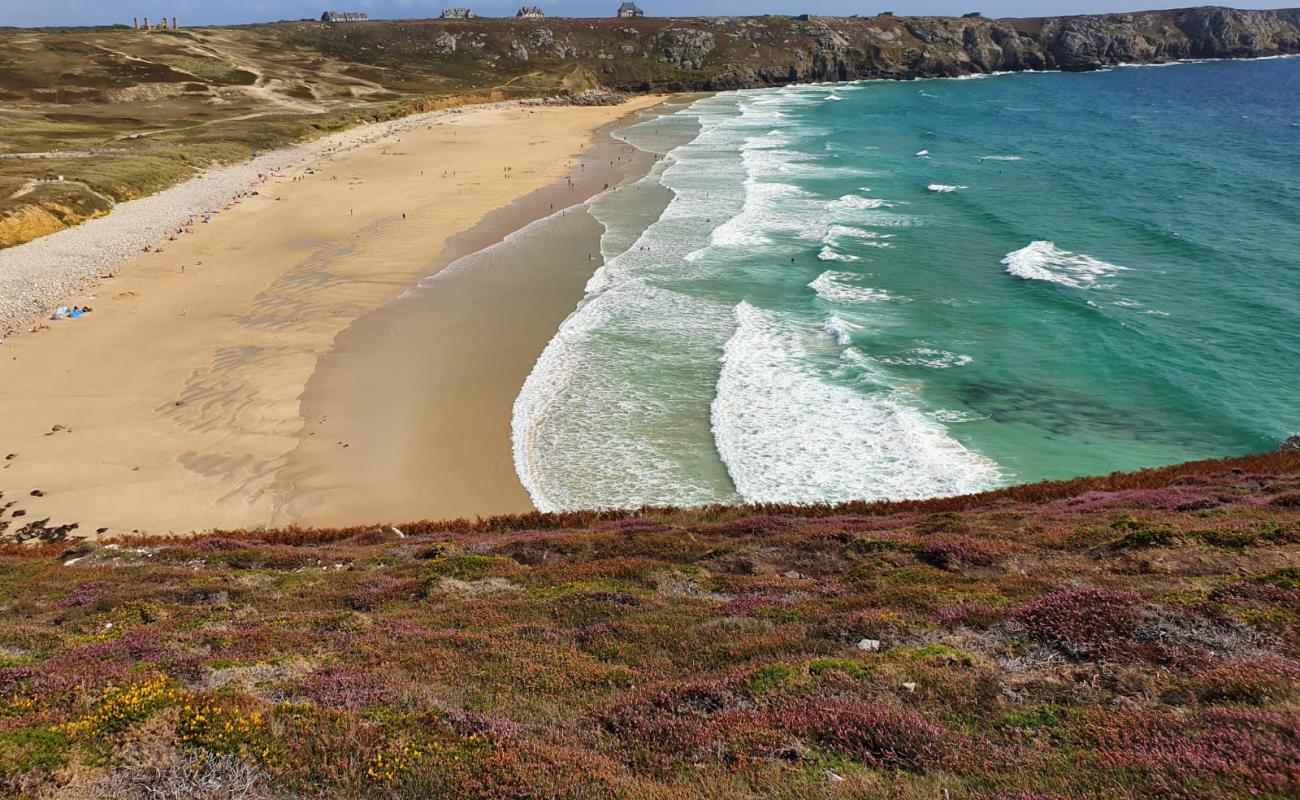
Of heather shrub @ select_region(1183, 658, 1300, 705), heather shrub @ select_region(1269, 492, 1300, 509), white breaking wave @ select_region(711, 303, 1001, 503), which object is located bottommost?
white breaking wave @ select_region(711, 303, 1001, 503)

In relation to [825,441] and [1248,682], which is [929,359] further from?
[1248,682]

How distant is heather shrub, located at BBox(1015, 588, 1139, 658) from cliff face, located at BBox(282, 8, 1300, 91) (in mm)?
142896

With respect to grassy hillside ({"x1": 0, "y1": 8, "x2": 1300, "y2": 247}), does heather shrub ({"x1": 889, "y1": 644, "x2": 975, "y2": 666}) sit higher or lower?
lower

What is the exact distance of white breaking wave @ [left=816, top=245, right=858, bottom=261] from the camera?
39344mm

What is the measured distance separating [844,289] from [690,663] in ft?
94.2

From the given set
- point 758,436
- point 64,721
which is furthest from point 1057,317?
point 64,721

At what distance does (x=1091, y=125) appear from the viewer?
80.8 m

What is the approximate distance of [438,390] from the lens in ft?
83.3

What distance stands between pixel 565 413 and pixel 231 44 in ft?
486

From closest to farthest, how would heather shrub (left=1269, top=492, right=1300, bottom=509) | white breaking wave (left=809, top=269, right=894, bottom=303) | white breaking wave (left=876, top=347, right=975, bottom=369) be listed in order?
heather shrub (left=1269, top=492, right=1300, bottom=509) → white breaking wave (left=876, top=347, right=975, bottom=369) → white breaking wave (left=809, top=269, right=894, bottom=303)

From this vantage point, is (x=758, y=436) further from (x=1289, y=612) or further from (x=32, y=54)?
(x=32, y=54)

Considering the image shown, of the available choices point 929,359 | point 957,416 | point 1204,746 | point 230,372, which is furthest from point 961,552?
point 230,372

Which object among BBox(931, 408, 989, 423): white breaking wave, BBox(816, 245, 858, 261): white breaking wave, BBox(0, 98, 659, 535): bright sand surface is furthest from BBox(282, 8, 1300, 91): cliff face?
BBox(931, 408, 989, 423): white breaking wave

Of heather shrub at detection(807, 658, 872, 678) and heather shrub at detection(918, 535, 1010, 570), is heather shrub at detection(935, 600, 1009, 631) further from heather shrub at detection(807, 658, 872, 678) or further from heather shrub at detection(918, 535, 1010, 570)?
heather shrub at detection(918, 535, 1010, 570)
